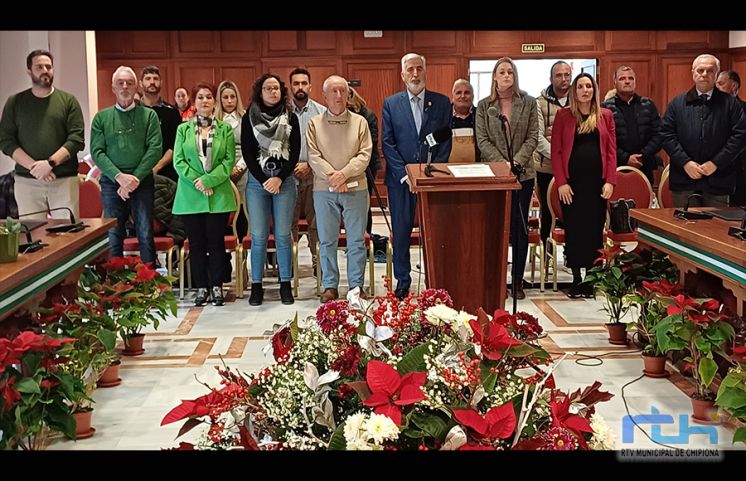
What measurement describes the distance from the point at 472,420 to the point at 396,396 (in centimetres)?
16

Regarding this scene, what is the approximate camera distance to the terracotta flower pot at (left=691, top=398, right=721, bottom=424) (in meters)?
3.78

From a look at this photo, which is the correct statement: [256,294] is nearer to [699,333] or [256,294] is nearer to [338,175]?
[338,175]

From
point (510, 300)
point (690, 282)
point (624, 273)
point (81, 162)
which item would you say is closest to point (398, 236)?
point (510, 300)

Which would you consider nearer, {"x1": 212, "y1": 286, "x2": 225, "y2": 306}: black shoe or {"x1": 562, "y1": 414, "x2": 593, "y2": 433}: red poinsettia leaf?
{"x1": 562, "y1": 414, "x2": 593, "y2": 433}: red poinsettia leaf

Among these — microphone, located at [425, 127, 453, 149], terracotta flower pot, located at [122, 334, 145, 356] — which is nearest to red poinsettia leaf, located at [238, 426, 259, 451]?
terracotta flower pot, located at [122, 334, 145, 356]

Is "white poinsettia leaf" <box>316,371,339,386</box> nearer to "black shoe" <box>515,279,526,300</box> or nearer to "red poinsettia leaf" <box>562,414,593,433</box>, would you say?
"red poinsettia leaf" <box>562,414,593,433</box>

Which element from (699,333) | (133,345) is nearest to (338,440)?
(699,333)

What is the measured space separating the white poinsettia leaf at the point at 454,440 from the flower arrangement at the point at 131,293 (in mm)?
2942

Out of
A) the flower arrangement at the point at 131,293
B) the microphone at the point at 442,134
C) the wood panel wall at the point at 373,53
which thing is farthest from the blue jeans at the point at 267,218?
the wood panel wall at the point at 373,53

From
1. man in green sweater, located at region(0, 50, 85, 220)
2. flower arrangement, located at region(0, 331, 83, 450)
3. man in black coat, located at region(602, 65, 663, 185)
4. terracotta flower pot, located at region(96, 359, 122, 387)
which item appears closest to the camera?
flower arrangement, located at region(0, 331, 83, 450)

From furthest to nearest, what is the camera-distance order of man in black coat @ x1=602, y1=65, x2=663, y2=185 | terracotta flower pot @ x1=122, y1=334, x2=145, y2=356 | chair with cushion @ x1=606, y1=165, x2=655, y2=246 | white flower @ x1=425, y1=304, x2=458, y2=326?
1. man in black coat @ x1=602, y1=65, x2=663, y2=185
2. chair with cushion @ x1=606, y1=165, x2=655, y2=246
3. terracotta flower pot @ x1=122, y1=334, x2=145, y2=356
4. white flower @ x1=425, y1=304, x2=458, y2=326

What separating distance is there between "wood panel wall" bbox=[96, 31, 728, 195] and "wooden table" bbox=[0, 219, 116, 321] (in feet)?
21.1

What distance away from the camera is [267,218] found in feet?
20.2
